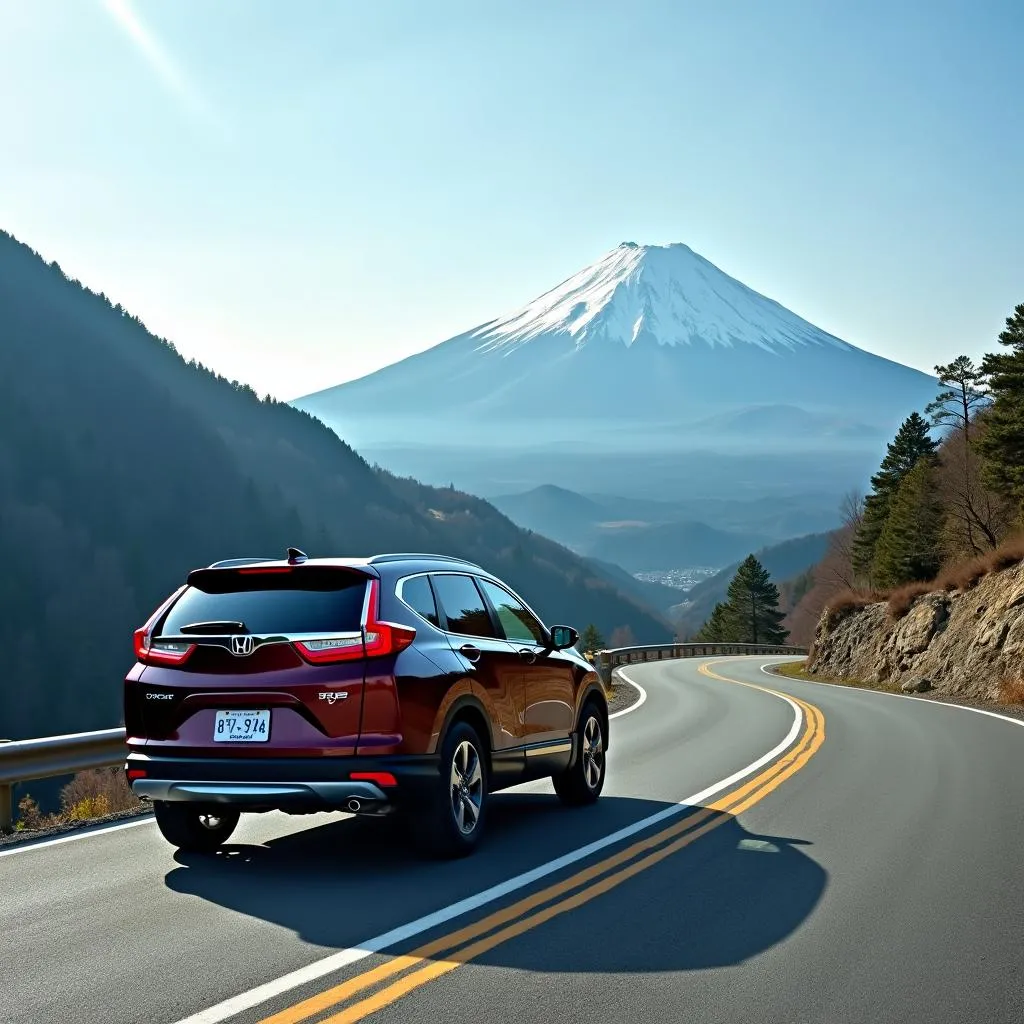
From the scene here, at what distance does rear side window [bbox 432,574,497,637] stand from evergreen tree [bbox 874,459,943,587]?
6035 cm

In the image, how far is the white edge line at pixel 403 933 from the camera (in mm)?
4770

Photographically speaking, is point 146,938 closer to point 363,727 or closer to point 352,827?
point 363,727

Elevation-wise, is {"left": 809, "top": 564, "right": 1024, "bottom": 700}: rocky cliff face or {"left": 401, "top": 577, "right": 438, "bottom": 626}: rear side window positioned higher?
{"left": 401, "top": 577, "right": 438, "bottom": 626}: rear side window

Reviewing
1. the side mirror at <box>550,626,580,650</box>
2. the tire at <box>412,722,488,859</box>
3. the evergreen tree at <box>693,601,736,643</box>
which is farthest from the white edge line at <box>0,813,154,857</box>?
the evergreen tree at <box>693,601,736,643</box>

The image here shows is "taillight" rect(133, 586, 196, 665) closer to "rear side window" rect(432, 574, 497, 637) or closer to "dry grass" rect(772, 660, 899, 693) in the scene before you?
"rear side window" rect(432, 574, 497, 637)

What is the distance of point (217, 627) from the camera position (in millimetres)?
7402

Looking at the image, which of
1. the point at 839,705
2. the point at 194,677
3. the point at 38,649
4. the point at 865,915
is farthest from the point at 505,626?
the point at 38,649

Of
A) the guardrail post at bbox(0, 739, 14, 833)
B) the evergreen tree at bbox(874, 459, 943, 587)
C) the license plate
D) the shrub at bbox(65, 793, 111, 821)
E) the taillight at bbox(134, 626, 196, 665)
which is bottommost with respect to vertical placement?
the shrub at bbox(65, 793, 111, 821)

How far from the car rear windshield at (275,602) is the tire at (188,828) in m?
1.15

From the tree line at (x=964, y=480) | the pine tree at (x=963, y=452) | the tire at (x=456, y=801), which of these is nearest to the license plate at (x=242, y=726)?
the tire at (x=456, y=801)

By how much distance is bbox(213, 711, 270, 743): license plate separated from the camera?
7.16 meters

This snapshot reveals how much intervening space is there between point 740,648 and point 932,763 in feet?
263

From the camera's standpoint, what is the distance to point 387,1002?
484cm

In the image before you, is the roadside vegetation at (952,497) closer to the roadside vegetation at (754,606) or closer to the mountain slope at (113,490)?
the roadside vegetation at (754,606)
